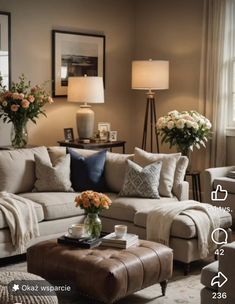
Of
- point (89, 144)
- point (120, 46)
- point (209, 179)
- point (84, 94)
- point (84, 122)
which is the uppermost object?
point (120, 46)

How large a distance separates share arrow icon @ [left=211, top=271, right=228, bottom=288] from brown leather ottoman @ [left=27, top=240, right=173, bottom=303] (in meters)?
0.60

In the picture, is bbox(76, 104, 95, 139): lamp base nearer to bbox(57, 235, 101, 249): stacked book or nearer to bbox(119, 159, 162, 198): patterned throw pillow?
bbox(119, 159, 162, 198): patterned throw pillow

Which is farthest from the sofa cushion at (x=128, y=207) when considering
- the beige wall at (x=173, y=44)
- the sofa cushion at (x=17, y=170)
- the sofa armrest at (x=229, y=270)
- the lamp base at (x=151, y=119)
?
the beige wall at (x=173, y=44)

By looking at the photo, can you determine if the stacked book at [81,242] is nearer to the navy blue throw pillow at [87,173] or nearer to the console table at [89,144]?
the navy blue throw pillow at [87,173]

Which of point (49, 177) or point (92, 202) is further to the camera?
point (49, 177)

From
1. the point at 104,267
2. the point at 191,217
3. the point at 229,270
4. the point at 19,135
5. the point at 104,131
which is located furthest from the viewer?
the point at 104,131

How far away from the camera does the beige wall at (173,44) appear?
699 cm

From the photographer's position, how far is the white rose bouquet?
591cm

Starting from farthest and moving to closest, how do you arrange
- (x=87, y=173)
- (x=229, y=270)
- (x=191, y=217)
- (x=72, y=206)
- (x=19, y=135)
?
(x=19, y=135) → (x=87, y=173) → (x=72, y=206) → (x=191, y=217) → (x=229, y=270)

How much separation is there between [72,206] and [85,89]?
5.95 feet

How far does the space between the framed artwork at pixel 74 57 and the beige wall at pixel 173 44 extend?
2.33 feet

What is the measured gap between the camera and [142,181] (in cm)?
504

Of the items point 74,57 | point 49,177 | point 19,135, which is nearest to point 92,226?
point 49,177

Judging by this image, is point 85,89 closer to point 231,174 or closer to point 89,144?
point 89,144
